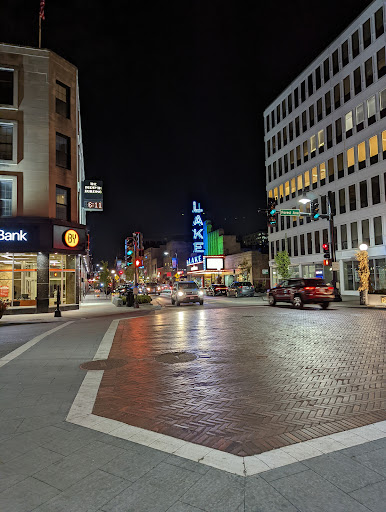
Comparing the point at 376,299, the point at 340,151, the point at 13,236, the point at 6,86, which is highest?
the point at 340,151

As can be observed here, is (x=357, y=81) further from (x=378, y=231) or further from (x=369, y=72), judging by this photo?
(x=378, y=231)

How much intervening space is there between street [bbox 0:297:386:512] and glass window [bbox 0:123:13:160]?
17029mm

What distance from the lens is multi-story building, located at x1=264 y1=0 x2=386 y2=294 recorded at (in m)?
32.8

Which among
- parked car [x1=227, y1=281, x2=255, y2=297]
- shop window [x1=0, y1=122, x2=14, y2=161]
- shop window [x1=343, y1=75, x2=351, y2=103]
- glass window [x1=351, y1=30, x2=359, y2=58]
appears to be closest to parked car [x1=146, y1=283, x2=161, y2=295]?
parked car [x1=227, y1=281, x2=255, y2=297]

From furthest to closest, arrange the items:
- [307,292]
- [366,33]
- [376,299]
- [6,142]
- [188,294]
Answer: [366,33]
[188,294]
[376,299]
[6,142]
[307,292]

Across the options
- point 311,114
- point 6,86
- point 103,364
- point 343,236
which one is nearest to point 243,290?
point 343,236

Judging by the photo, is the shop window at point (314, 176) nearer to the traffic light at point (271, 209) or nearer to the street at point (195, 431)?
the traffic light at point (271, 209)

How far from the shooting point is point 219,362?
8.22 metres

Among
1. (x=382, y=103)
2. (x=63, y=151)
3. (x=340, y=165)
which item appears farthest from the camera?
(x=340, y=165)

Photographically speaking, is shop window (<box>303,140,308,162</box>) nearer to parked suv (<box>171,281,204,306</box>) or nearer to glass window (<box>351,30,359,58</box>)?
glass window (<box>351,30,359,58</box>)

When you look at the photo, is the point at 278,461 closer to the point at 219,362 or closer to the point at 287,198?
the point at 219,362

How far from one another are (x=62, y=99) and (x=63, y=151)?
3488 mm

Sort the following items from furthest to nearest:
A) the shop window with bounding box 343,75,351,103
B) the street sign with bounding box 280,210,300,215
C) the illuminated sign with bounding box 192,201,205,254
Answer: the illuminated sign with bounding box 192,201,205,254
the shop window with bounding box 343,75,351,103
the street sign with bounding box 280,210,300,215

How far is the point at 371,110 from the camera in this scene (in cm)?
3347
